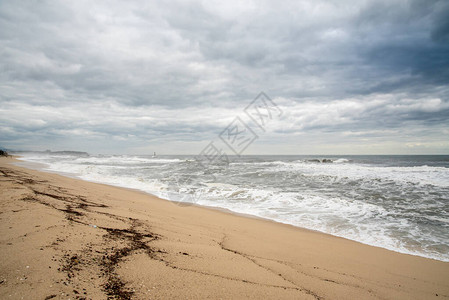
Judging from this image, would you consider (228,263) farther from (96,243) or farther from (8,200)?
(8,200)

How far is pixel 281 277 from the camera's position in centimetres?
257

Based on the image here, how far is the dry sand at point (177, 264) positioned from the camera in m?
1.81

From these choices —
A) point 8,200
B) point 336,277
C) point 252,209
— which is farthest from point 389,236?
point 8,200

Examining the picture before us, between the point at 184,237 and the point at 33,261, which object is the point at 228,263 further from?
the point at 33,261

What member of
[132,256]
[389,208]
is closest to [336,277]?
[132,256]

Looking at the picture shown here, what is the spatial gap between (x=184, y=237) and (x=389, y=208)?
268 inches

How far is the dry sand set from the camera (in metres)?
1.81

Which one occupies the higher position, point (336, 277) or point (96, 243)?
point (96, 243)

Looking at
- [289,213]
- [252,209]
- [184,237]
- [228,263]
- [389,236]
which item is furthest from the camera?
[252,209]

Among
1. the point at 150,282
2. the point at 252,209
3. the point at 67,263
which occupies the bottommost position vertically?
the point at 252,209

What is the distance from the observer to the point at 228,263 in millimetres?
2729

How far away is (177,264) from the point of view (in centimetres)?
243

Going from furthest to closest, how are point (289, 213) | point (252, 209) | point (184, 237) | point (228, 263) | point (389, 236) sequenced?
1. point (252, 209)
2. point (289, 213)
3. point (389, 236)
4. point (184, 237)
5. point (228, 263)

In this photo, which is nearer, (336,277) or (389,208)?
(336,277)
